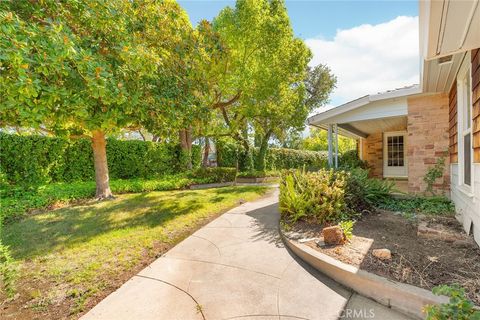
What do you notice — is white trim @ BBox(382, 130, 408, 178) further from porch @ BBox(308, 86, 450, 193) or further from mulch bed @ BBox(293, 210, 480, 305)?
mulch bed @ BBox(293, 210, 480, 305)

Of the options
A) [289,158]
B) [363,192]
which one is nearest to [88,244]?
[363,192]

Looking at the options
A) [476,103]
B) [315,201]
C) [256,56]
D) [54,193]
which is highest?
[256,56]

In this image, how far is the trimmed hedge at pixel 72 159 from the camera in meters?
7.97

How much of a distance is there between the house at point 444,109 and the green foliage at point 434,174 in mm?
151

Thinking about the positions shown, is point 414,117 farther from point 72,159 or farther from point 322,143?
point 322,143

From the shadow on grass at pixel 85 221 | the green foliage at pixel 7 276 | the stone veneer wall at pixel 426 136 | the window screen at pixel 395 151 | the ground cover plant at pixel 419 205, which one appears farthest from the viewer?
the window screen at pixel 395 151

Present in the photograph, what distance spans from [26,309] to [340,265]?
3530 mm

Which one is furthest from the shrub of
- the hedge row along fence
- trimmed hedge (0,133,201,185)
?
trimmed hedge (0,133,201,185)

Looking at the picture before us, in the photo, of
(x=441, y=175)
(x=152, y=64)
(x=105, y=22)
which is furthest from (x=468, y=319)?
(x=105, y=22)

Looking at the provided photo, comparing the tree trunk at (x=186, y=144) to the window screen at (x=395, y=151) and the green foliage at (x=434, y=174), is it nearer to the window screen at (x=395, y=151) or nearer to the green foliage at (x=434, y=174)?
the window screen at (x=395, y=151)

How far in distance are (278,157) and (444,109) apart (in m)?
12.1

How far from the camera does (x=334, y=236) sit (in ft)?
11.7

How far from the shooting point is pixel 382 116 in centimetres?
715

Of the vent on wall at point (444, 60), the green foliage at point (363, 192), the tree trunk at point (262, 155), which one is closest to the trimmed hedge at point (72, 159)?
the tree trunk at point (262, 155)
